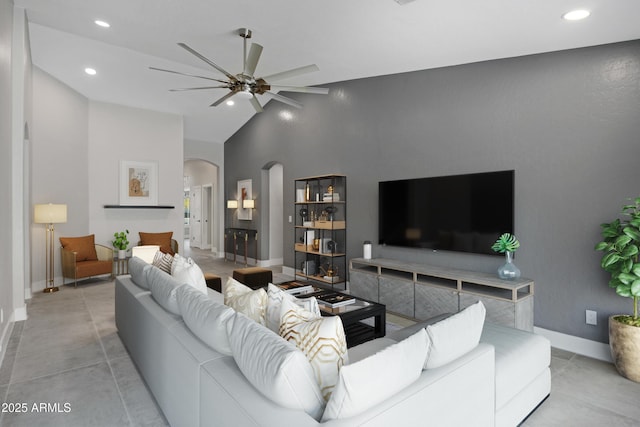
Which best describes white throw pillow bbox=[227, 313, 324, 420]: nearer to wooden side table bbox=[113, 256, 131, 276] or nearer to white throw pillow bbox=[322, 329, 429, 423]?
white throw pillow bbox=[322, 329, 429, 423]

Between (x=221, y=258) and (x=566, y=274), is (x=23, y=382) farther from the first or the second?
(x=221, y=258)

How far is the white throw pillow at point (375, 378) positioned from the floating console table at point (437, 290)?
7.02ft

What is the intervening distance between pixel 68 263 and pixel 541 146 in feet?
21.6

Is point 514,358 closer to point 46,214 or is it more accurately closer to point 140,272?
point 140,272

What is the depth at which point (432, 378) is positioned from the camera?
139cm

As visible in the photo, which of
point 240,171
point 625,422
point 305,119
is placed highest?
point 305,119

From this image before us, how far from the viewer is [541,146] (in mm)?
3326

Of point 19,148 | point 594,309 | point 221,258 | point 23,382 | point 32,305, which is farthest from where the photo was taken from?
point 221,258

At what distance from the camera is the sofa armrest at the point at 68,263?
5.32 meters

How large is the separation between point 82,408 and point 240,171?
6.45m

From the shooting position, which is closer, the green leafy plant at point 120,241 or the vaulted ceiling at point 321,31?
the vaulted ceiling at point 321,31

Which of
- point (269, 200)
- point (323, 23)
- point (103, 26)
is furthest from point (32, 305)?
point (323, 23)

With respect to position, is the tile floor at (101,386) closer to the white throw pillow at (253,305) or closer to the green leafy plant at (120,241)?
the white throw pillow at (253,305)

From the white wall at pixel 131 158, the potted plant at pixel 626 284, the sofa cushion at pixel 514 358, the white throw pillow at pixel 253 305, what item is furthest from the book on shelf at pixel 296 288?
the white wall at pixel 131 158
